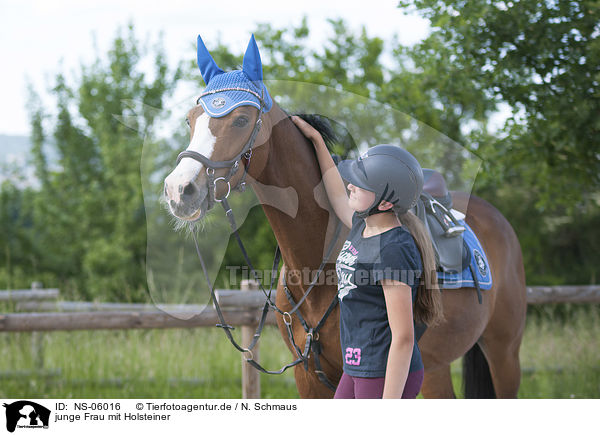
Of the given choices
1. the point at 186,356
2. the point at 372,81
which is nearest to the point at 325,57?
the point at 372,81

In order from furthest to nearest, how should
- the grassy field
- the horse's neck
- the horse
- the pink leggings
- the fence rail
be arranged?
the fence rail < the grassy field < the horse's neck < the horse < the pink leggings

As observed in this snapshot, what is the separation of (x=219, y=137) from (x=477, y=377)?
2737 millimetres

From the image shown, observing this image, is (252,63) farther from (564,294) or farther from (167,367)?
(564,294)

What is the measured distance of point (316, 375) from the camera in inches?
100

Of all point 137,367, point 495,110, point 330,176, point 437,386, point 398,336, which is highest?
point 495,110

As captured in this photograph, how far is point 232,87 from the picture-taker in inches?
87.7

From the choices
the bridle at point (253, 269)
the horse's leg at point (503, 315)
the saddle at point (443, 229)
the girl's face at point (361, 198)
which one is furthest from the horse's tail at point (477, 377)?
the girl's face at point (361, 198)

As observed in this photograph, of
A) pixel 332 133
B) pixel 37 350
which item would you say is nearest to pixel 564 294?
pixel 332 133

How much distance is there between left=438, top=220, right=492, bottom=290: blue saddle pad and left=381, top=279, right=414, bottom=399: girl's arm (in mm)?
1161

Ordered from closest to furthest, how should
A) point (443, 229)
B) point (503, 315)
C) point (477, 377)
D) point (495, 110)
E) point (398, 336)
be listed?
point (398, 336), point (443, 229), point (503, 315), point (477, 377), point (495, 110)

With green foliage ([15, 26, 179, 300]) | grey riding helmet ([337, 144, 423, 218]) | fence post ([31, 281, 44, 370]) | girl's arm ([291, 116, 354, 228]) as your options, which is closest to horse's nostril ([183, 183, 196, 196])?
grey riding helmet ([337, 144, 423, 218])

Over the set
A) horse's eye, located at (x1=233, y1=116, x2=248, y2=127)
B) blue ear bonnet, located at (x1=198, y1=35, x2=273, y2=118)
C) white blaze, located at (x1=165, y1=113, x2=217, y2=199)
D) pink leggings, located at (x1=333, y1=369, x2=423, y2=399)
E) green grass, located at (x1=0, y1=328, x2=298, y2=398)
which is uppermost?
blue ear bonnet, located at (x1=198, y1=35, x2=273, y2=118)

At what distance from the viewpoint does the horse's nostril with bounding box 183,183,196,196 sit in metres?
2.00
